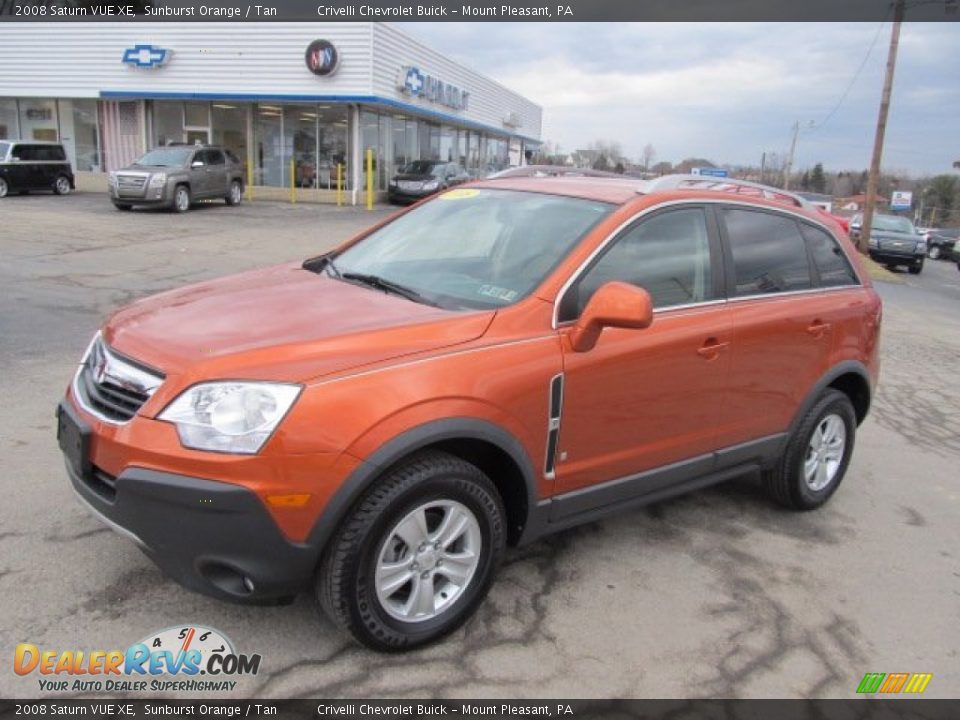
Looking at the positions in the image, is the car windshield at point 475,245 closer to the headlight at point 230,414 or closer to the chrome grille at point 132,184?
the headlight at point 230,414

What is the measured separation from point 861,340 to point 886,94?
2368cm

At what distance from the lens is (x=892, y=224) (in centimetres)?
2586

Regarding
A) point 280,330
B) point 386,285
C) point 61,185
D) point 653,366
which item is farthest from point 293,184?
point 280,330

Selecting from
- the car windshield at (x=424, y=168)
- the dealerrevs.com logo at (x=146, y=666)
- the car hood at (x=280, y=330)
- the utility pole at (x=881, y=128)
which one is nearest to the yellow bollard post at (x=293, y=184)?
the car windshield at (x=424, y=168)

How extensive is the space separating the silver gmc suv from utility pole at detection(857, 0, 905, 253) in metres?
20.2

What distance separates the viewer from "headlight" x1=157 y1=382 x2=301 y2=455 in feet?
8.26

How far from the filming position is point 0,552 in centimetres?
341

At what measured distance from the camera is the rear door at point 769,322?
12.9ft

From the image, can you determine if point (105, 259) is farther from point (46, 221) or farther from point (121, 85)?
point (121, 85)

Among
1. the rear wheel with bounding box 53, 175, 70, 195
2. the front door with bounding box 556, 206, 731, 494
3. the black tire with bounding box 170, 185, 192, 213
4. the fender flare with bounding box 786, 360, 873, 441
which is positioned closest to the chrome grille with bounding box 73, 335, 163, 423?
the front door with bounding box 556, 206, 731, 494

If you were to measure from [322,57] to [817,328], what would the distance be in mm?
25472

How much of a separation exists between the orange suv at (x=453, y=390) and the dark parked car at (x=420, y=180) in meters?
24.2

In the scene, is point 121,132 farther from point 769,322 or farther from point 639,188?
point 769,322

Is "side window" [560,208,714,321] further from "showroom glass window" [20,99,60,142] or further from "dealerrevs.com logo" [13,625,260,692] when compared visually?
"showroom glass window" [20,99,60,142]
